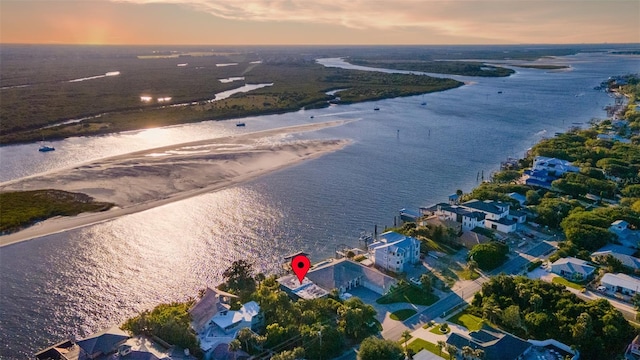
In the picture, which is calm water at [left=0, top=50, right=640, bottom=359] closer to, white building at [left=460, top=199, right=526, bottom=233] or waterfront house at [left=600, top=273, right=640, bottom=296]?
white building at [left=460, top=199, right=526, bottom=233]

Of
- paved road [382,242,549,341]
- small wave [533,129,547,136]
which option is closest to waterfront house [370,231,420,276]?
paved road [382,242,549,341]

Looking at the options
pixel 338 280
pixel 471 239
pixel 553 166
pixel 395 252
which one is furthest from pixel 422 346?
pixel 553 166

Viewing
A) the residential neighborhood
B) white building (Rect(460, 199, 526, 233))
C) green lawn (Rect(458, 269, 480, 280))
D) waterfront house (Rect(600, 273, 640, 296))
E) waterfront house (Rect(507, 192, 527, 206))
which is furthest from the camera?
waterfront house (Rect(507, 192, 527, 206))

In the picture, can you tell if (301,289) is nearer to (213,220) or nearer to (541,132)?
(213,220)

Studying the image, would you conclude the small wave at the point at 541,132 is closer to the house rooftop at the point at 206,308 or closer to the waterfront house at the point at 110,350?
the house rooftop at the point at 206,308

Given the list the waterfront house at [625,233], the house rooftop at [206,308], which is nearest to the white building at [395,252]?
the house rooftop at [206,308]
